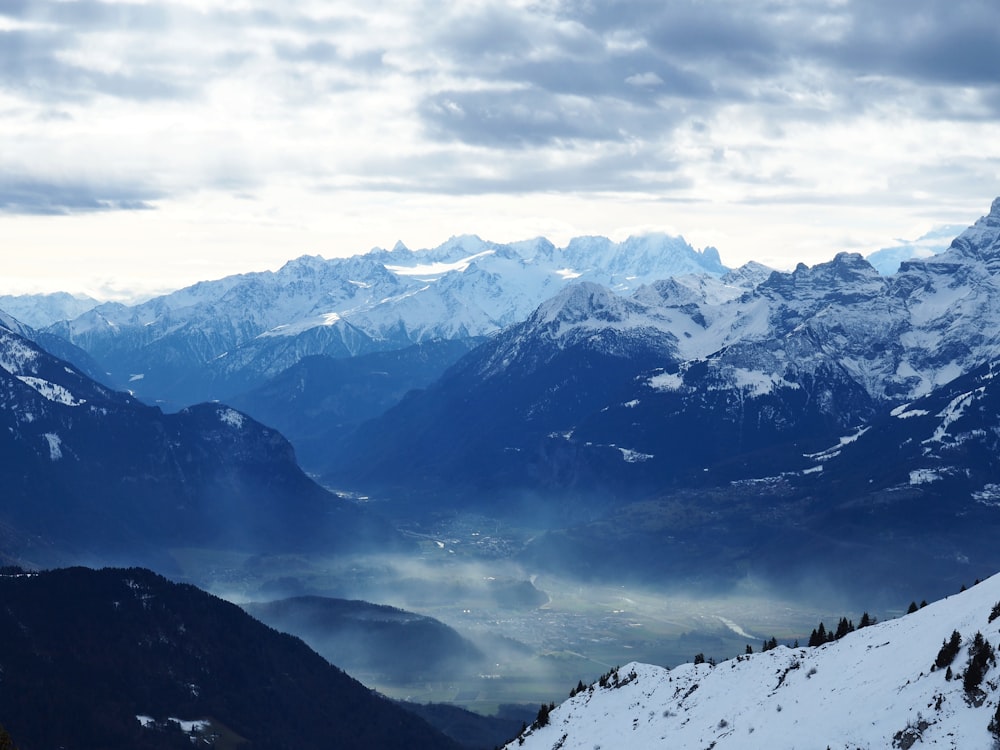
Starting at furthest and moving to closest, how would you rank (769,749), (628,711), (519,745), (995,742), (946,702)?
1. (519,745)
2. (628,711)
3. (769,749)
4. (946,702)
5. (995,742)

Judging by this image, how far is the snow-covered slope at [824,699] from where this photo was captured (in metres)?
128

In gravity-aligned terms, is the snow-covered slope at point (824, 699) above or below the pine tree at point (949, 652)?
below

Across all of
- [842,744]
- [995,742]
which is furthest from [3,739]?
[995,742]

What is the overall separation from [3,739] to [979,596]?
302ft

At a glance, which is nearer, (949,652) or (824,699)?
(949,652)

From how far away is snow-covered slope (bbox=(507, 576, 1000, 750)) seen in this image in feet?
420

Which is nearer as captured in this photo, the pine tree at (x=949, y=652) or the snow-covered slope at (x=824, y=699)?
the snow-covered slope at (x=824, y=699)

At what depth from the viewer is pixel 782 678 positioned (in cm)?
16288

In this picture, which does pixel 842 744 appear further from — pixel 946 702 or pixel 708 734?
pixel 708 734

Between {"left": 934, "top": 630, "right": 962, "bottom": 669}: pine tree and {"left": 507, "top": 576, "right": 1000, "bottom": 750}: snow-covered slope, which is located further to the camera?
{"left": 934, "top": 630, "right": 962, "bottom": 669}: pine tree

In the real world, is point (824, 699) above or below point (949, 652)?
below

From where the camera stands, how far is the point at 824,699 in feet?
481

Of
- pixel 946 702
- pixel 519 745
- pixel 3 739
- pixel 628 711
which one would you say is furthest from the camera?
pixel 519 745

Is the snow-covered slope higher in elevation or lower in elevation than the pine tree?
lower
